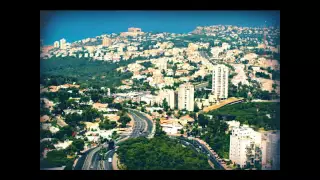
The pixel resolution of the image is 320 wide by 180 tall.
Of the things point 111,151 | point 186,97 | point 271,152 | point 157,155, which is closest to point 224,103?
point 186,97

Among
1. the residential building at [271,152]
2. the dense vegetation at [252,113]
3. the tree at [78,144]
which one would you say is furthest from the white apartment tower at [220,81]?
the tree at [78,144]

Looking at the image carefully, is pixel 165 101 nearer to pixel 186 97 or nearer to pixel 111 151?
pixel 186 97

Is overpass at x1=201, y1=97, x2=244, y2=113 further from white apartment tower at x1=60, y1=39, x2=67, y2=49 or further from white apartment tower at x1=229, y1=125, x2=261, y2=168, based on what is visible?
white apartment tower at x1=60, y1=39, x2=67, y2=49
